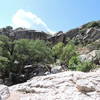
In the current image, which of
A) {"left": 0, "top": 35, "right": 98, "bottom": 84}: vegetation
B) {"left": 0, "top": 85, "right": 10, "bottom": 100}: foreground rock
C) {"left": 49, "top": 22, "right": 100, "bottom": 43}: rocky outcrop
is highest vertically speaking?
{"left": 49, "top": 22, "right": 100, "bottom": 43}: rocky outcrop

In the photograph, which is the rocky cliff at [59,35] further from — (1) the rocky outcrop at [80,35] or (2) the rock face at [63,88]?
(2) the rock face at [63,88]

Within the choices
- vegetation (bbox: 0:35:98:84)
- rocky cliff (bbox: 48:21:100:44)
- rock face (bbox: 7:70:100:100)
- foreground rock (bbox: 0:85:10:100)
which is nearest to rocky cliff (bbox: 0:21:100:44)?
rocky cliff (bbox: 48:21:100:44)

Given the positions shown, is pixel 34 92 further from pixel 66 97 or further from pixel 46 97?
pixel 66 97

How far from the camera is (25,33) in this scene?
54219mm

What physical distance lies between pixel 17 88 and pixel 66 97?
9.39ft

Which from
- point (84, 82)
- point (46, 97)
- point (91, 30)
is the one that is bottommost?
point (46, 97)

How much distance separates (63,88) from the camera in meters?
8.45

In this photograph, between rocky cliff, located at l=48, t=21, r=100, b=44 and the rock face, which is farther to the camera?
rocky cliff, located at l=48, t=21, r=100, b=44

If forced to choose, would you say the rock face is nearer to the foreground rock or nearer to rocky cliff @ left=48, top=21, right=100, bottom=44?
the foreground rock

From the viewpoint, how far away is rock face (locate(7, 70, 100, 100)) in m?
7.77

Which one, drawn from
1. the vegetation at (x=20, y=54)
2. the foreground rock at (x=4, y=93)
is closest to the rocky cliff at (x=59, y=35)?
the vegetation at (x=20, y=54)

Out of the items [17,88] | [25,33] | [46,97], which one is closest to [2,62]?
[17,88]

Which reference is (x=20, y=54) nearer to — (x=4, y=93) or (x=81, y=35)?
(x=4, y=93)

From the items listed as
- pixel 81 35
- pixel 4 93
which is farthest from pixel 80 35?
pixel 4 93
